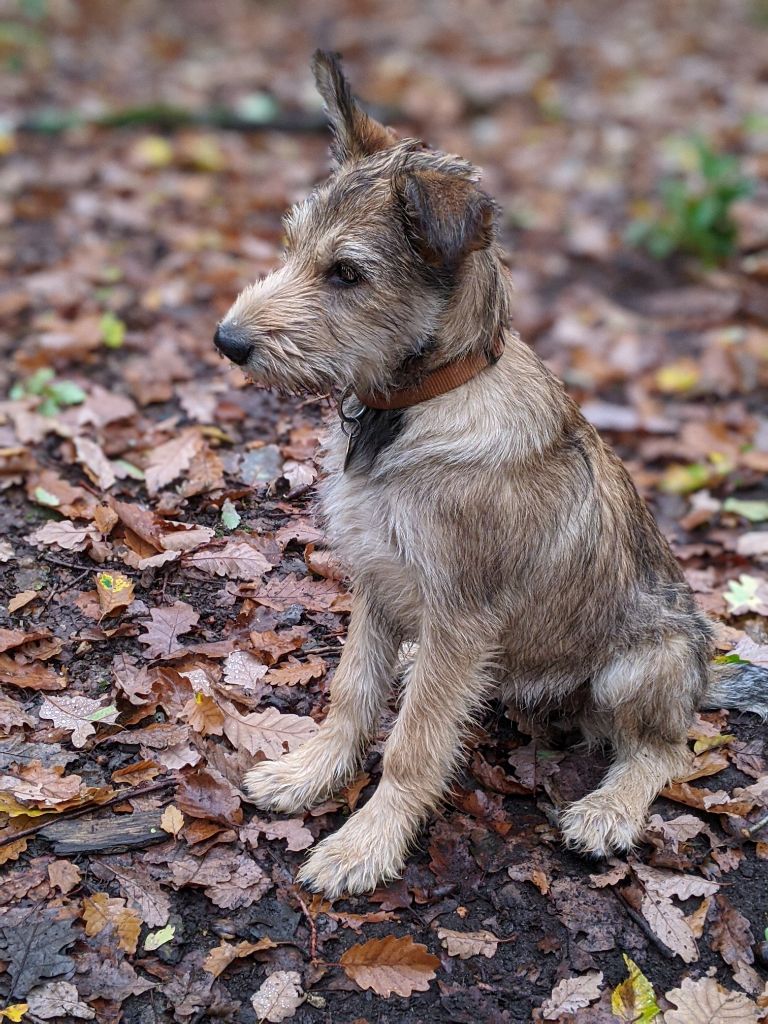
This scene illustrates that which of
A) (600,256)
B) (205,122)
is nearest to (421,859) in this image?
(600,256)

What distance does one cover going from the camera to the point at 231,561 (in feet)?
17.6

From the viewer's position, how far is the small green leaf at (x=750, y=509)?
23.3ft

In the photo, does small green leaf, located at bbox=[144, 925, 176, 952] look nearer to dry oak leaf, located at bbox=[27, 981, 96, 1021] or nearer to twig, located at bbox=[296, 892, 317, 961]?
dry oak leaf, located at bbox=[27, 981, 96, 1021]

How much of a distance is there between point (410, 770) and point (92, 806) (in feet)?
4.33

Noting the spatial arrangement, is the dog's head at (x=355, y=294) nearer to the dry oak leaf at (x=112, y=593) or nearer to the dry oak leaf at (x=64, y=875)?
the dry oak leaf at (x=112, y=593)

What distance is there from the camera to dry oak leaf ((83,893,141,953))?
386cm

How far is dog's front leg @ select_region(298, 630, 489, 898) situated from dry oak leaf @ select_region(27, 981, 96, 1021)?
3.12 ft

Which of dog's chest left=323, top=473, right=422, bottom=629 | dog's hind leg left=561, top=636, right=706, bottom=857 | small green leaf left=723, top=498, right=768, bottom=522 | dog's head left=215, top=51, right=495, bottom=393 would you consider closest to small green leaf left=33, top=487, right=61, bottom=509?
dog's chest left=323, top=473, right=422, bottom=629

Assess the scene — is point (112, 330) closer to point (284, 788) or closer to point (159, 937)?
point (284, 788)

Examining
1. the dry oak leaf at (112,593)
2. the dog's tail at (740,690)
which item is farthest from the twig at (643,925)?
the dry oak leaf at (112,593)

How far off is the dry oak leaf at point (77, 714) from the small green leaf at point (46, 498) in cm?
142

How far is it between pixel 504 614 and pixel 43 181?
8.72m

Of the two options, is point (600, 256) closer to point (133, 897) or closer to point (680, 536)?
point (680, 536)

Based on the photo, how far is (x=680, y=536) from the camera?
7105 mm
